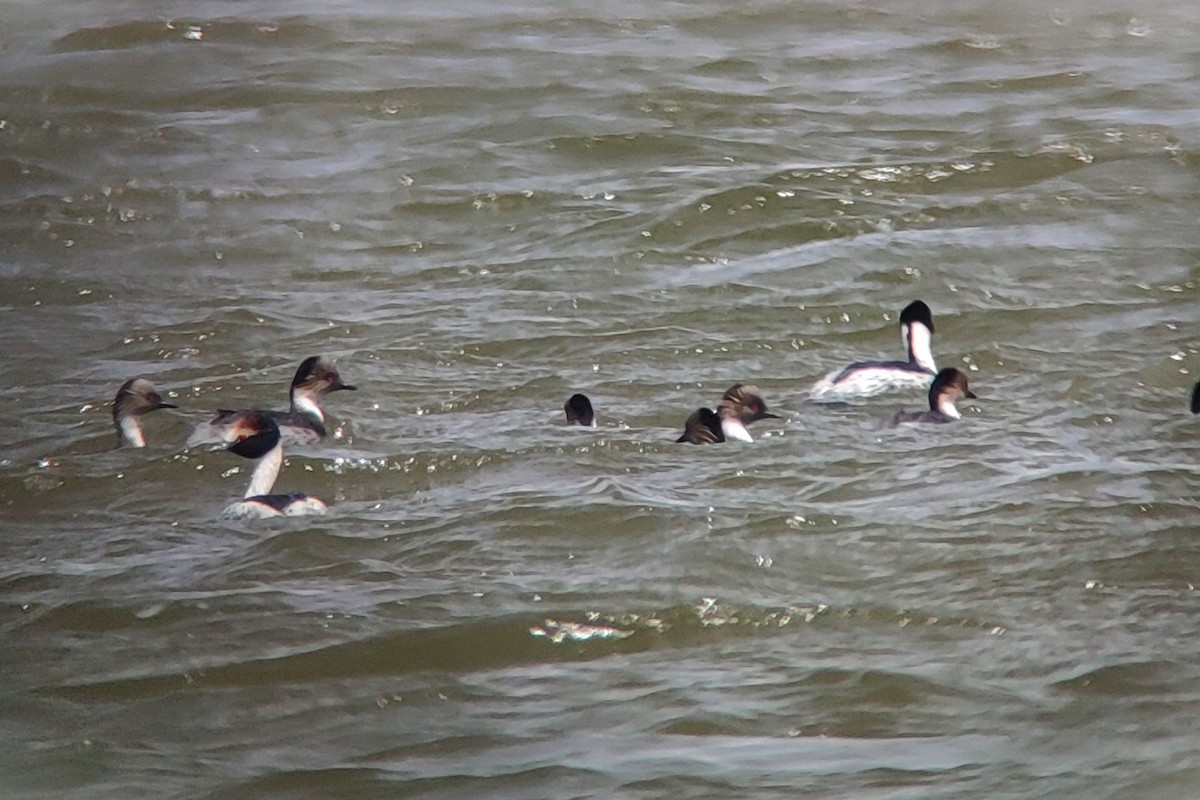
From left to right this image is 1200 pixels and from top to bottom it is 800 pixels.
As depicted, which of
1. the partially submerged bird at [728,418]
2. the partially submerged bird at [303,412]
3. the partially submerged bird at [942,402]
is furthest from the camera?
the partially submerged bird at [942,402]

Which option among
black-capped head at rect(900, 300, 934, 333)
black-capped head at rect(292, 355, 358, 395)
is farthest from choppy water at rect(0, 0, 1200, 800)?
black-capped head at rect(900, 300, 934, 333)

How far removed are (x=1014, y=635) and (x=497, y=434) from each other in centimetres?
267

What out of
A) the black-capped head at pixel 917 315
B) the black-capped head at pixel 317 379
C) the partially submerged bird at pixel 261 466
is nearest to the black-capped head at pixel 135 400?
the partially submerged bird at pixel 261 466

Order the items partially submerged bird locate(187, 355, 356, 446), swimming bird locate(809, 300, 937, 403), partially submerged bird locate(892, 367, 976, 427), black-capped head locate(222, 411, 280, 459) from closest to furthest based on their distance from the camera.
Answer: black-capped head locate(222, 411, 280, 459) < partially submerged bird locate(187, 355, 356, 446) < partially submerged bird locate(892, 367, 976, 427) < swimming bird locate(809, 300, 937, 403)

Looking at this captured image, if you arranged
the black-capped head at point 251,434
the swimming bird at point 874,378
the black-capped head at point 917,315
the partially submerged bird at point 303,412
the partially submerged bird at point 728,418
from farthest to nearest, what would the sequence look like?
1. the black-capped head at point 917,315
2. the swimming bird at point 874,378
3. the partially submerged bird at point 303,412
4. the partially submerged bird at point 728,418
5. the black-capped head at point 251,434

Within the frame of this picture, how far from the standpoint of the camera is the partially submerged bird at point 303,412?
27.5 feet

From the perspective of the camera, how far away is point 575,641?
654 cm

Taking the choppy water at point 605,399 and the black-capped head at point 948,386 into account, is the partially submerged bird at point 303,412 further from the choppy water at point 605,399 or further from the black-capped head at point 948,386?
the black-capped head at point 948,386

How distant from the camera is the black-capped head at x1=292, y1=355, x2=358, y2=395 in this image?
28.7 feet

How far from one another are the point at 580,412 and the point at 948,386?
1.55 metres

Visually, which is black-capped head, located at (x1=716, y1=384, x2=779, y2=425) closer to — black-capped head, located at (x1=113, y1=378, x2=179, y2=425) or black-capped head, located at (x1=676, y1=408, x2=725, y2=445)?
black-capped head, located at (x1=676, y1=408, x2=725, y2=445)

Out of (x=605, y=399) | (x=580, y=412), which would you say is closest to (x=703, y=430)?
(x=580, y=412)

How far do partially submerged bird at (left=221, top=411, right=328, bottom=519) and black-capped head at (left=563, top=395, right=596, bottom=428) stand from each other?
1194mm

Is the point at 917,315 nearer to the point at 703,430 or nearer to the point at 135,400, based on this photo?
the point at 703,430
